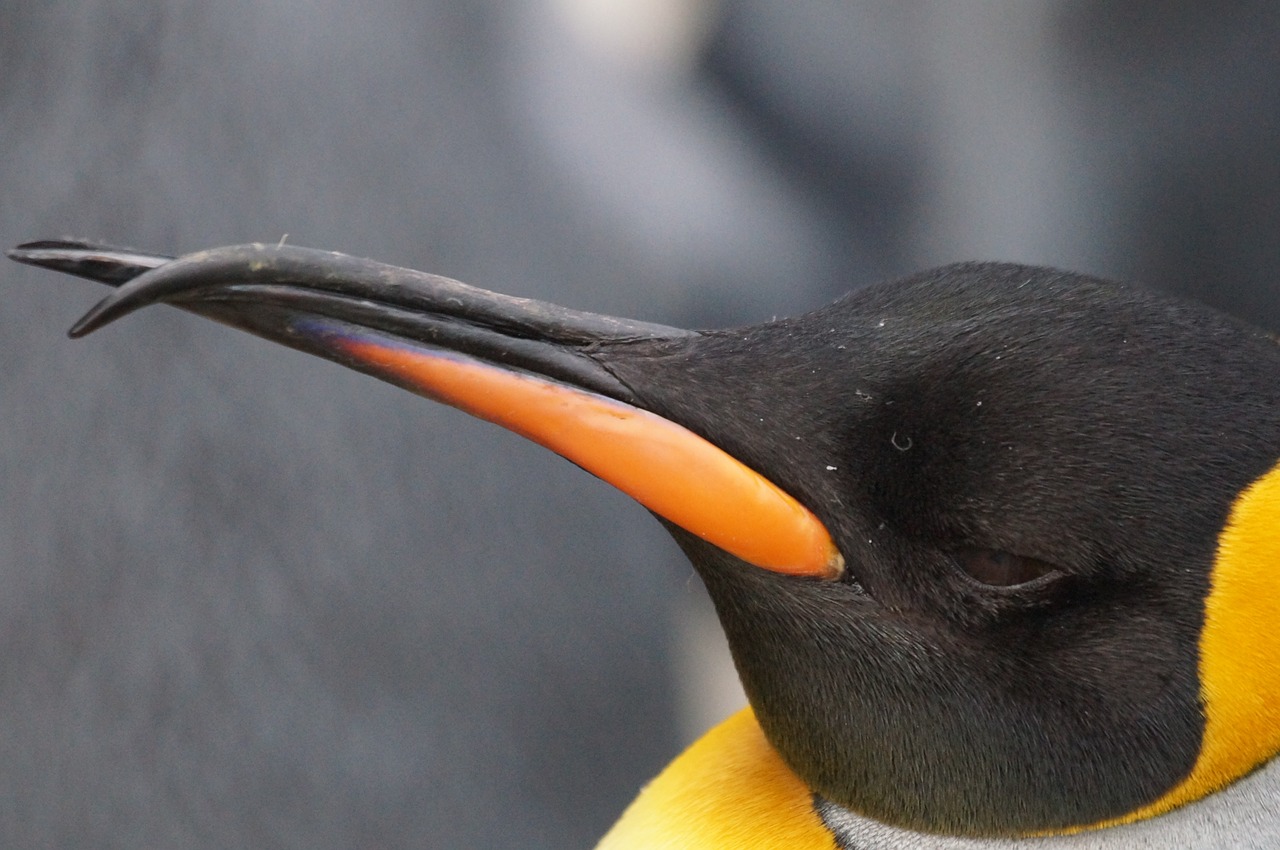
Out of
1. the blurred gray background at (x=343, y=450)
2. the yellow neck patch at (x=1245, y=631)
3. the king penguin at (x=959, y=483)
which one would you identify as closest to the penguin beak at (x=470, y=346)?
the king penguin at (x=959, y=483)

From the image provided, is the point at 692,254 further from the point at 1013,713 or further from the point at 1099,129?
the point at 1013,713

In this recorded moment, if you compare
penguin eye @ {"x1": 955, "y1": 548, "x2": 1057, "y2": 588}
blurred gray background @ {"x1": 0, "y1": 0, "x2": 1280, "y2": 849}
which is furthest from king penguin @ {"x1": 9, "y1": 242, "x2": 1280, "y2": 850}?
blurred gray background @ {"x1": 0, "y1": 0, "x2": 1280, "y2": 849}

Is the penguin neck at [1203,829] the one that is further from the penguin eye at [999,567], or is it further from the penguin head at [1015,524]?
the penguin eye at [999,567]

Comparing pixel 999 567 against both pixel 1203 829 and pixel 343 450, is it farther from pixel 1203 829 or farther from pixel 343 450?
pixel 343 450

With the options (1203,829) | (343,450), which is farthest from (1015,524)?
(343,450)

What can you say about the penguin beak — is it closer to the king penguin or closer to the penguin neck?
the king penguin
